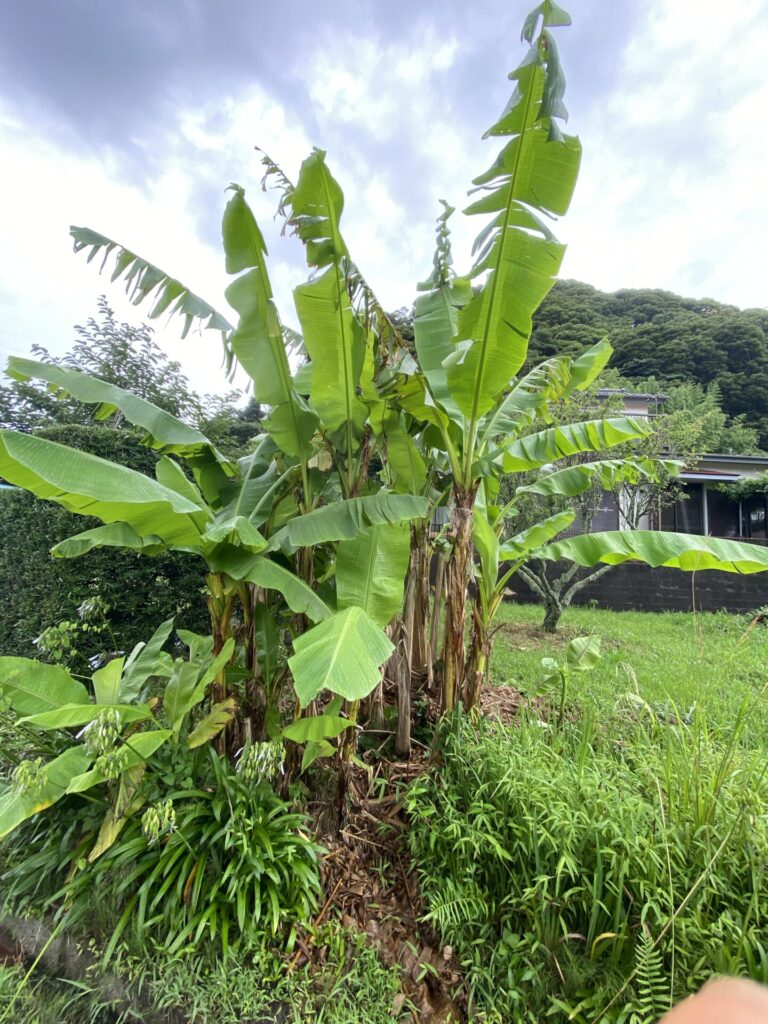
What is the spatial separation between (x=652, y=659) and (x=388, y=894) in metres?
4.22

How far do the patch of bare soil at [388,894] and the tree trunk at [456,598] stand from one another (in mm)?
579

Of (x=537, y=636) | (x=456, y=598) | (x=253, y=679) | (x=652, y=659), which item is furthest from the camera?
(x=537, y=636)

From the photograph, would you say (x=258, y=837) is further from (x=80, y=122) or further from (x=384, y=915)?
(x=80, y=122)

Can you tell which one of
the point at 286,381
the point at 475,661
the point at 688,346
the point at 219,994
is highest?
the point at 688,346

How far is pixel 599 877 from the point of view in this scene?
1.78 m

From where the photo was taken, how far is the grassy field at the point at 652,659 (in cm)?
316

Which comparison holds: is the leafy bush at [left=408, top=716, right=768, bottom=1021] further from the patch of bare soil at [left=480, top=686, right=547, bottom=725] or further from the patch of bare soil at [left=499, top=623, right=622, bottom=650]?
the patch of bare soil at [left=499, top=623, right=622, bottom=650]

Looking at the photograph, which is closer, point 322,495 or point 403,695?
point 403,695

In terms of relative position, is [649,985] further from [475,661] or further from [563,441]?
[563,441]

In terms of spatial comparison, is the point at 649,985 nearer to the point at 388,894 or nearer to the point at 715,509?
the point at 388,894

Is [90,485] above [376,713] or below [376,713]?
above

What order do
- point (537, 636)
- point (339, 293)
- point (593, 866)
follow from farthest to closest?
point (537, 636), point (339, 293), point (593, 866)

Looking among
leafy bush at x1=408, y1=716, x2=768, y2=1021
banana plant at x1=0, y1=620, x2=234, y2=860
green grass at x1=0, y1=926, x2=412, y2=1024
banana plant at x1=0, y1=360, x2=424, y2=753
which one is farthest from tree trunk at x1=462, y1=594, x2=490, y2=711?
banana plant at x1=0, y1=620, x2=234, y2=860

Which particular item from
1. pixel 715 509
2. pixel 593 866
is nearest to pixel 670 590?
pixel 593 866
